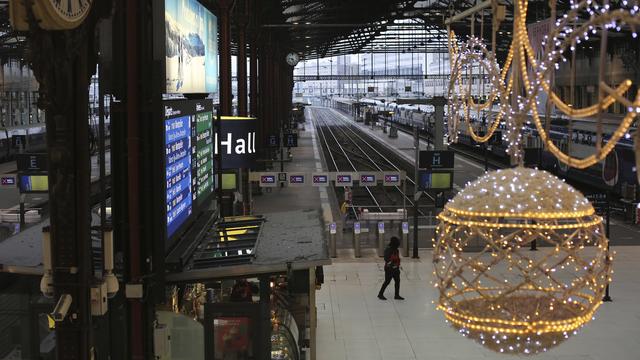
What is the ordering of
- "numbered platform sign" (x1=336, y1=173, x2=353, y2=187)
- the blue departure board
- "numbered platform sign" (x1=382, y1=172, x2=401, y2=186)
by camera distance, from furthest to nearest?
"numbered platform sign" (x1=336, y1=173, x2=353, y2=187)
"numbered platform sign" (x1=382, y1=172, x2=401, y2=186)
the blue departure board

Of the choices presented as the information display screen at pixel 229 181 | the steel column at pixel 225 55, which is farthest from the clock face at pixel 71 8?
the information display screen at pixel 229 181

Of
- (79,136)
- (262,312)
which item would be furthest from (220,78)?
(79,136)

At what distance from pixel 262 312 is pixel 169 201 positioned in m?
2.42

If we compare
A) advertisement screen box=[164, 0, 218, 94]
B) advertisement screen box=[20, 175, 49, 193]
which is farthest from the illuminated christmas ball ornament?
advertisement screen box=[20, 175, 49, 193]

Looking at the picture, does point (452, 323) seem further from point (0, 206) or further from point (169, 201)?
point (0, 206)

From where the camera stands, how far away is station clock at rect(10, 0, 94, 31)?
6.24 metres

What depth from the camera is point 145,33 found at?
10391mm

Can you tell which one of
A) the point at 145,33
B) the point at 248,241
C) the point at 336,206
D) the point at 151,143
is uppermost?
the point at 145,33

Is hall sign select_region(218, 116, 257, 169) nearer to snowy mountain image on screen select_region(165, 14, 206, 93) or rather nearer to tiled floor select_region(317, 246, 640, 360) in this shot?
snowy mountain image on screen select_region(165, 14, 206, 93)

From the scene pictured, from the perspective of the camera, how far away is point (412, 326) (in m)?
16.1

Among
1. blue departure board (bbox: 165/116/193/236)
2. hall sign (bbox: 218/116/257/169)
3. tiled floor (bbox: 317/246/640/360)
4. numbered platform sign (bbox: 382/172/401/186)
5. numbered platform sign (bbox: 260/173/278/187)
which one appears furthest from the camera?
numbered platform sign (bbox: 260/173/278/187)

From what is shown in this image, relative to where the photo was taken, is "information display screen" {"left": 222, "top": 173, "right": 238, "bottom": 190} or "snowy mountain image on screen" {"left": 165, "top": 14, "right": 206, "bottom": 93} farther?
"information display screen" {"left": 222, "top": 173, "right": 238, "bottom": 190}

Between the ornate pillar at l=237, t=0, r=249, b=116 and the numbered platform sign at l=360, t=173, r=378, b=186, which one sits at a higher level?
the ornate pillar at l=237, t=0, r=249, b=116

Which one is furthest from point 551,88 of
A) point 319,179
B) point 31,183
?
point 319,179
